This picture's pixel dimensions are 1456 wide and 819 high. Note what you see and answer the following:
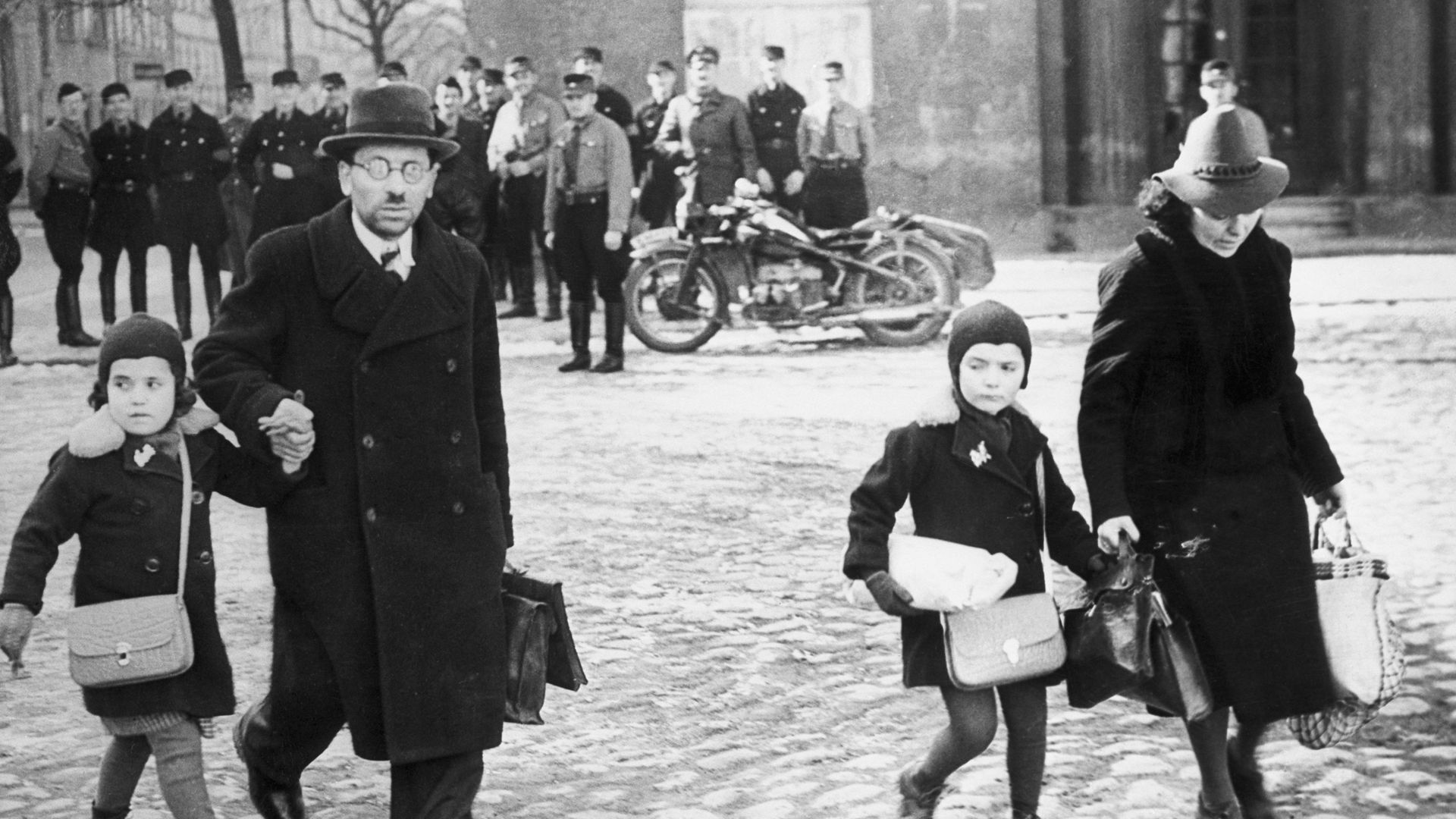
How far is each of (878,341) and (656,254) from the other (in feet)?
5.19

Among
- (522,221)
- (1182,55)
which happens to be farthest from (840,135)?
(1182,55)

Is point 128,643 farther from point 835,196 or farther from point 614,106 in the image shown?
point 614,106

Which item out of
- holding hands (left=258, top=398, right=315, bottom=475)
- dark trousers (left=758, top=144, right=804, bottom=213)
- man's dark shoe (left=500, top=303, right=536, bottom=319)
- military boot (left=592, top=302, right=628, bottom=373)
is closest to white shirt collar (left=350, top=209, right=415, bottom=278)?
holding hands (left=258, top=398, right=315, bottom=475)

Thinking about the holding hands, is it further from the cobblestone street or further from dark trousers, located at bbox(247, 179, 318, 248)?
dark trousers, located at bbox(247, 179, 318, 248)

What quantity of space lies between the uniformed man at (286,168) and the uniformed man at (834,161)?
12.0 feet

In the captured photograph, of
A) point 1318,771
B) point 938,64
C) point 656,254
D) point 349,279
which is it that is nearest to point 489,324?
point 349,279

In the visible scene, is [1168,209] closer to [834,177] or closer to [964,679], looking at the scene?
[964,679]

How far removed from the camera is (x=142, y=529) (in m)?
4.71

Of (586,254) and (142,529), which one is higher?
(586,254)

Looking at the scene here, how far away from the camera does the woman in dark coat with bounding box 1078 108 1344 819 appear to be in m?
4.83

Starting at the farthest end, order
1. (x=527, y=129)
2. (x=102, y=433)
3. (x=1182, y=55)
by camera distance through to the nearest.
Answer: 1. (x=1182, y=55)
2. (x=527, y=129)
3. (x=102, y=433)

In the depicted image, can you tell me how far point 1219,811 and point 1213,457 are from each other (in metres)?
0.75

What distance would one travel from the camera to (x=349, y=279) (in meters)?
4.52

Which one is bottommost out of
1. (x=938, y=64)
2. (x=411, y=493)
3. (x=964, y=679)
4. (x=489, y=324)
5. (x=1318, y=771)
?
(x=1318, y=771)
